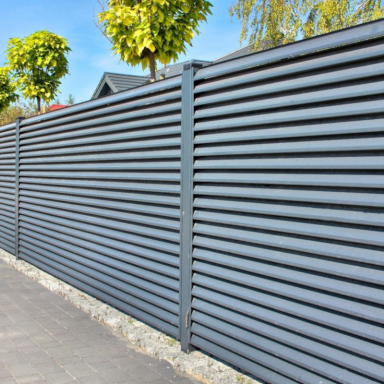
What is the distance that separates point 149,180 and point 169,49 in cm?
359

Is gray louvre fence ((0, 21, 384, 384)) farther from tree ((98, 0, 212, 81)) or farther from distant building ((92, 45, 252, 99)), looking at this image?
distant building ((92, 45, 252, 99))

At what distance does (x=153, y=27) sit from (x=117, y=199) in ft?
10.8

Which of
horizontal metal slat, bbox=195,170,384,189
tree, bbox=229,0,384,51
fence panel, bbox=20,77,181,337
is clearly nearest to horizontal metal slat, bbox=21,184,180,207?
fence panel, bbox=20,77,181,337

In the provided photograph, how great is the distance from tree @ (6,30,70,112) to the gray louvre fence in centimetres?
642

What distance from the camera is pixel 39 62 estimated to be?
10.4 meters

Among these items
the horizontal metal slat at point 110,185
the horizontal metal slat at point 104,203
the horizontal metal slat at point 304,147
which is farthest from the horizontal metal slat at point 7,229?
the horizontal metal slat at point 304,147

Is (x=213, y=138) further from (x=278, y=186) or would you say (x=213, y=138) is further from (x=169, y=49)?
(x=169, y=49)

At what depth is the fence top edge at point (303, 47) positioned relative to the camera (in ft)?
7.88

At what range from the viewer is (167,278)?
3947 mm

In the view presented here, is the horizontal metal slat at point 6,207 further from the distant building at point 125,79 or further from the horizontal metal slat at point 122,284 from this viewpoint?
the distant building at point 125,79

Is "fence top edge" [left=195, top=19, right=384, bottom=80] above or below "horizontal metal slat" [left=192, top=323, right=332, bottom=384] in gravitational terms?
above

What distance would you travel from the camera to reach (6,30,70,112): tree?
34.5 feet

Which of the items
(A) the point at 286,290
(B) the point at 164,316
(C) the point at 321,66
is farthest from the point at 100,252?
(C) the point at 321,66

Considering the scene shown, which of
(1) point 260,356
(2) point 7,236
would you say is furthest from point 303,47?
(2) point 7,236
